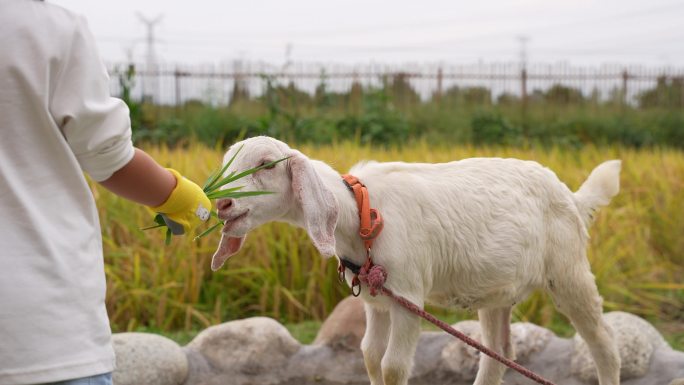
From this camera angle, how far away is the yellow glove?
2062 mm

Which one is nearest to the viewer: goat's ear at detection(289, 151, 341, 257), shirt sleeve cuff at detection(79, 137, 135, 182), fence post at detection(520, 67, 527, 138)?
shirt sleeve cuff at detection(79, 137, 135, 182)

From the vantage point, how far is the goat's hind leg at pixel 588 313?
132 inches

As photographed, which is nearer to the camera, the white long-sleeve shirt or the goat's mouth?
the white long-sleeve shirt

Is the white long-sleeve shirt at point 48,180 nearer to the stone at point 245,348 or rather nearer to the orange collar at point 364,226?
the orange collar at point 364,226

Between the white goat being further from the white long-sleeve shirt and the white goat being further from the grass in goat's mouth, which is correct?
the white long-sleeve shirt

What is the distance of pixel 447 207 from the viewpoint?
10.1 feet

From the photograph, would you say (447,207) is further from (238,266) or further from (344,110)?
(344,110)

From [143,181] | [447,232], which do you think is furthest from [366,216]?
[143,181]

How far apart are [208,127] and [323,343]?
779 cm

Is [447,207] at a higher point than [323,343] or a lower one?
higher

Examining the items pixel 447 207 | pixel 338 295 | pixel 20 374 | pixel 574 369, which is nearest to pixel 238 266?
pixel 338 295

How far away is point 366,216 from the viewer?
9.20 feet

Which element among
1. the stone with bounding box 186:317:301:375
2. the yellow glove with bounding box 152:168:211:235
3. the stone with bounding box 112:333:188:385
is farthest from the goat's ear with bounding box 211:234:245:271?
the stone with bounding box 186:317:301:375

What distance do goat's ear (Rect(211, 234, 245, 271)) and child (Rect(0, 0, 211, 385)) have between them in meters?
0.86
